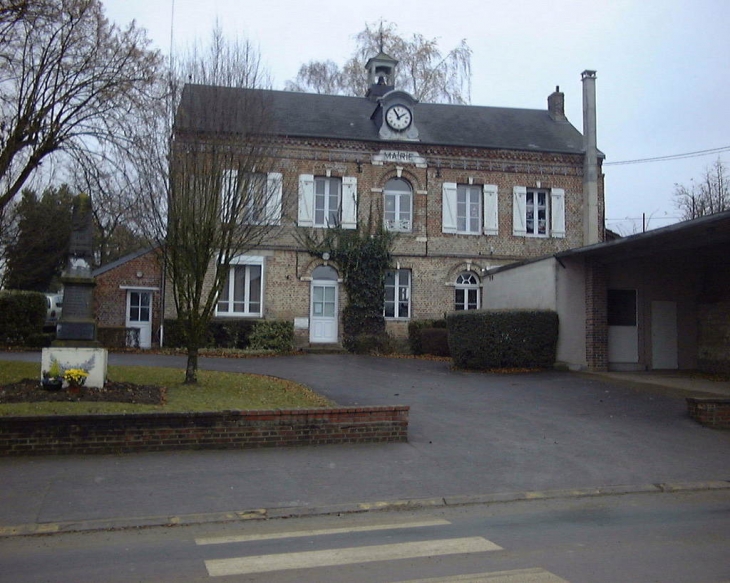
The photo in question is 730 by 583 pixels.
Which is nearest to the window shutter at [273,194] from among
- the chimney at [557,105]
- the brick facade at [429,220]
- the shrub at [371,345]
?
the shrub at [371,345]

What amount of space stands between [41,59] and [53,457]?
375 inches

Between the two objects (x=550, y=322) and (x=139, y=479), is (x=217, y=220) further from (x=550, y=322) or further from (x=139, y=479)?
(x=550, y=322)

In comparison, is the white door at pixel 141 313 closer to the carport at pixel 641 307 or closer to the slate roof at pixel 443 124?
the slate roof at pixel 443 124

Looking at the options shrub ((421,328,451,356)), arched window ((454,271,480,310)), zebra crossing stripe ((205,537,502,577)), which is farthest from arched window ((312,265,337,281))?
zebra crossing stripe ((205,537,502,577))

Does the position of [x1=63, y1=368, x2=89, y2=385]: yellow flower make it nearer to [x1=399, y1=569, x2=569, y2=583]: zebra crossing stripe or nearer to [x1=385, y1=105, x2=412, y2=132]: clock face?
[x1=399, y1=569, x2=569, y2=583]: zebra crossing stripe

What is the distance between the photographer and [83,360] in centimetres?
1224

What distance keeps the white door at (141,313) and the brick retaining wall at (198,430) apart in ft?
56.3

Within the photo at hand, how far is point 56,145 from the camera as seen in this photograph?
15.1 m

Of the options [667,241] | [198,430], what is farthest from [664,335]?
[198,430]

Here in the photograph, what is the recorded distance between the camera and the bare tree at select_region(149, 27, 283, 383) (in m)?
13.7

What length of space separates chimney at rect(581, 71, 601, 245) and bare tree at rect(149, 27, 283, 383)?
58.3ft

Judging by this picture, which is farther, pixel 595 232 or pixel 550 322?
pixel 595 232

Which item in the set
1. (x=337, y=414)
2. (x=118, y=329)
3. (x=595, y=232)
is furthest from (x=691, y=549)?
(x=595, y=232)

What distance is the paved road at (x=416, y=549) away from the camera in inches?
210
